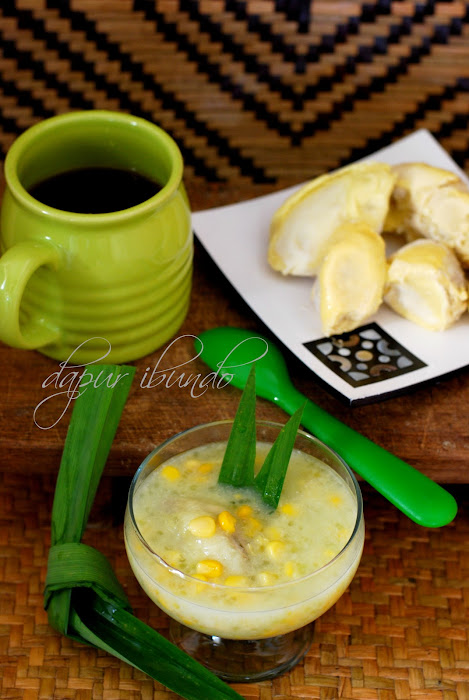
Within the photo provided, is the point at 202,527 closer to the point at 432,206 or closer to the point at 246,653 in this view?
the point at 246,653

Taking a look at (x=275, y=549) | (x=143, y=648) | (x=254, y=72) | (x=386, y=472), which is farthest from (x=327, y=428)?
(x=254, y=72)

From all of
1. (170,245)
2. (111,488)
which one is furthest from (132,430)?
(170,245)

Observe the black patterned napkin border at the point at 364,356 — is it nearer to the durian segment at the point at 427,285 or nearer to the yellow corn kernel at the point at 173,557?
the durian segment at the point at 427,285

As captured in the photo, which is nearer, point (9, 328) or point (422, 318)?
point (9, 328)

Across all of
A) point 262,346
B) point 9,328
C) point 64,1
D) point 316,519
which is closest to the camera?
point 316,519

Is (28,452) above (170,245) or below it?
below

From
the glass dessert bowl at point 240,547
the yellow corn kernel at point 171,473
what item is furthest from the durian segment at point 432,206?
the yellow corn kernel at point 171,473

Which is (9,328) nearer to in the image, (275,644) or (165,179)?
(165,179)
